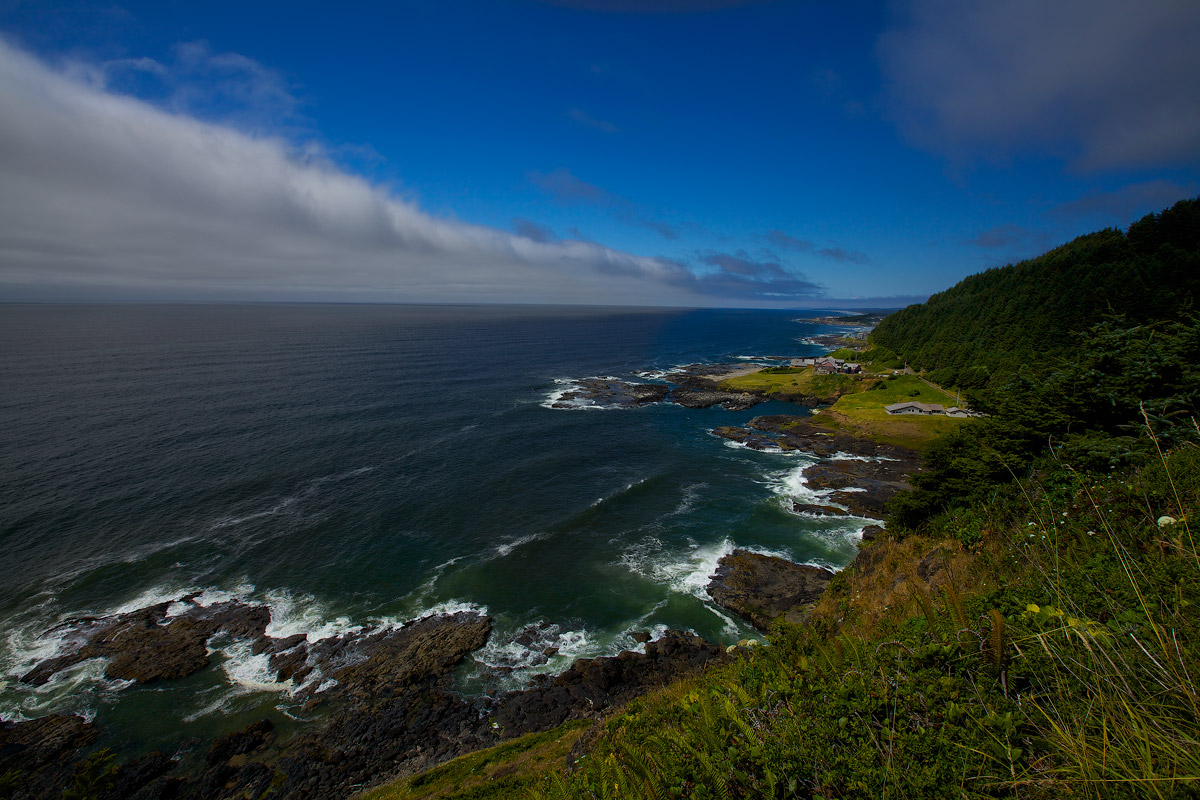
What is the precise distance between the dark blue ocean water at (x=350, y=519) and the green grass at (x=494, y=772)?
5.66m

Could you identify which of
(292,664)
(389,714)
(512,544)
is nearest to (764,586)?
(512,544)

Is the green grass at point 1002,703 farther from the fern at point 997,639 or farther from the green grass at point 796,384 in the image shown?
the green grass at point 796,384

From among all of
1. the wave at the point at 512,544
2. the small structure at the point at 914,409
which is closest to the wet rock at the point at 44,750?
the wave at the point at 512,544

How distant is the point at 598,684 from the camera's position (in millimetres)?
25438

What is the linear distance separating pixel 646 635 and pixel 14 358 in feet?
462

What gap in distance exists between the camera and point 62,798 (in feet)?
64.9

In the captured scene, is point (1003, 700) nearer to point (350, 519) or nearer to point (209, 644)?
point (209, 644)

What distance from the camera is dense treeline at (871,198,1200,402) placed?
66250 mm

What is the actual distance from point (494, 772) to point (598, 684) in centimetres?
782

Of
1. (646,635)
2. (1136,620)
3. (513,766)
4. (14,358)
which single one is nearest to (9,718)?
(513,766)

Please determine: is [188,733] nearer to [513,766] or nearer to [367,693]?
[367,693]

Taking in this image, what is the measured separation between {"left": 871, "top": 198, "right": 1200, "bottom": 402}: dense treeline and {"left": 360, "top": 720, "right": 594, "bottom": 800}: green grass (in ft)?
193

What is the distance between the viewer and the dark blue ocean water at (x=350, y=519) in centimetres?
2845

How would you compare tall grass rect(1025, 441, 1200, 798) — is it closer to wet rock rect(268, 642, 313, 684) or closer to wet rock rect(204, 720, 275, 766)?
wet rock rect(204, 720, 275, 766)
